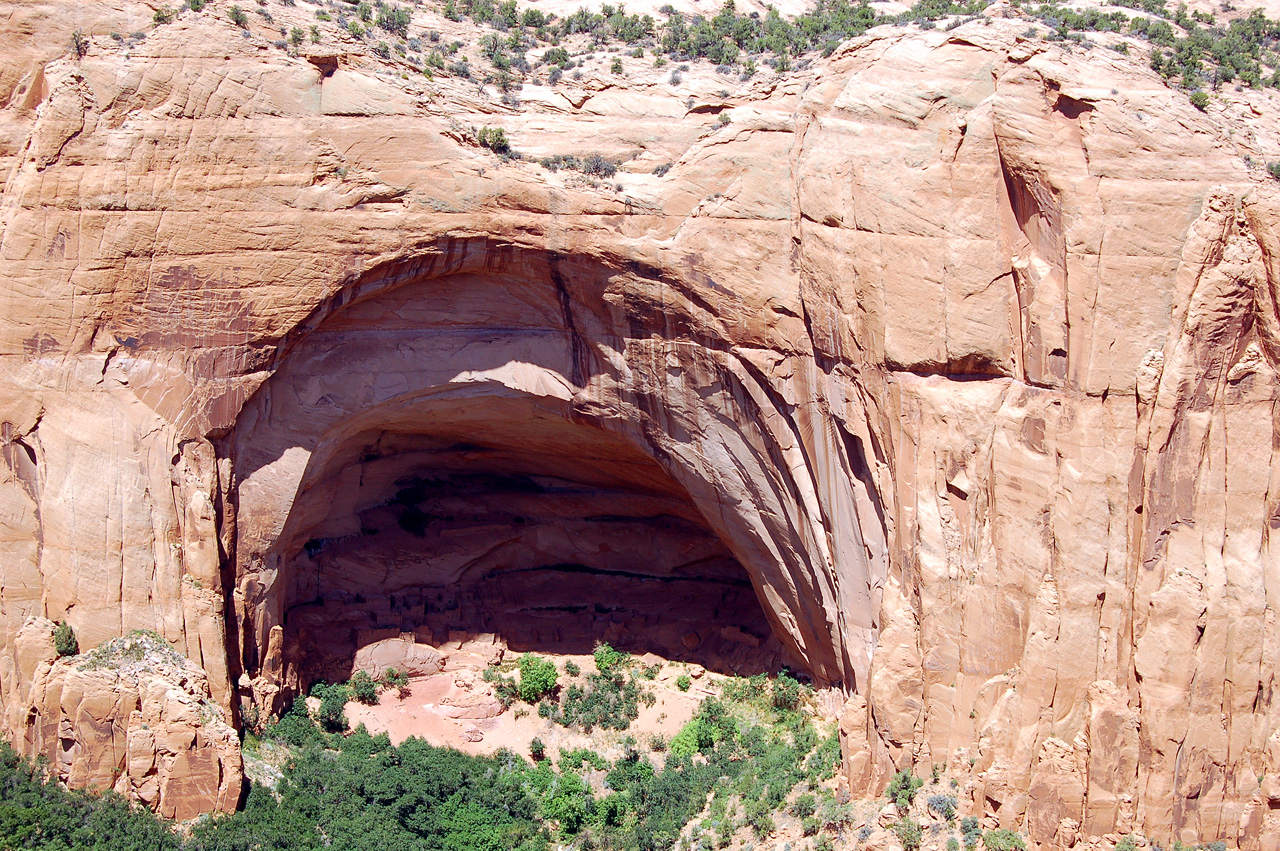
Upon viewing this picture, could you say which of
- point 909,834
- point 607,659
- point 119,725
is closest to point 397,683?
point 607,659

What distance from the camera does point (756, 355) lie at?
72.4 ft

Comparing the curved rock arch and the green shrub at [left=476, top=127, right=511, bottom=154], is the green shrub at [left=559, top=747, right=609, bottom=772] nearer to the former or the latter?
the curved rock arch

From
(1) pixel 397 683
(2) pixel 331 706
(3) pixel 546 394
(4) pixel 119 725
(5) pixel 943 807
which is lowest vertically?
(1) pixel 397 683

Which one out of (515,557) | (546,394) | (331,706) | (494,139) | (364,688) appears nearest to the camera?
(494,139)

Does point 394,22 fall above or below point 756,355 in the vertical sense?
above

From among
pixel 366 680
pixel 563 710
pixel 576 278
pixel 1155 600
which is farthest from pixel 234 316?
pixel 1155 600

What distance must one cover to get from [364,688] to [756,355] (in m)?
13.1

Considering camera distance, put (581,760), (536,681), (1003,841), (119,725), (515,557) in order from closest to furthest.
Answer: (1003,841) < (119,725) < (581,760) < (536,681) < (515,557)

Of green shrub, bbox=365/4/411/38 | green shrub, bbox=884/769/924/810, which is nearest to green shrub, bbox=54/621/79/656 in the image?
green shrub, bbox=365/4/411/38

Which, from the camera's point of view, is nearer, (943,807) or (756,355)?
(943,807)

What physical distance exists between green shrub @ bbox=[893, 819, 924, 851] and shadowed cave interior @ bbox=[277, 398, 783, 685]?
7.73 meters

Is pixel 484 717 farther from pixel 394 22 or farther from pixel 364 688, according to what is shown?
pixel 394 22

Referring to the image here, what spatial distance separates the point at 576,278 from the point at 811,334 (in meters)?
5.14

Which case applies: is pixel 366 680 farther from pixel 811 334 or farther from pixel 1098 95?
pixel 1098 95
